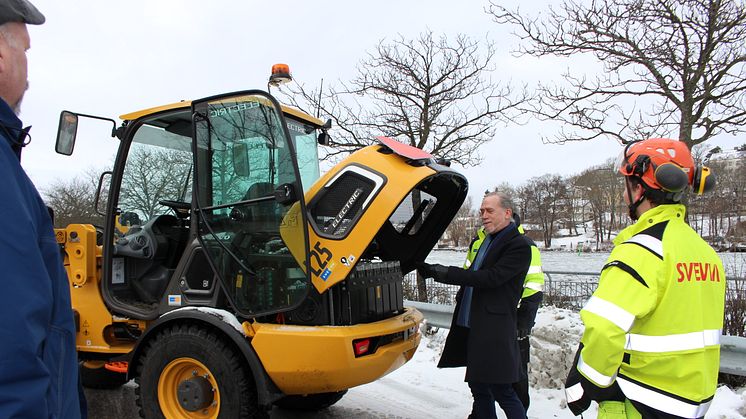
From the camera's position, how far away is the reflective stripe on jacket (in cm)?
180

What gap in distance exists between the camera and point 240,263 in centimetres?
356

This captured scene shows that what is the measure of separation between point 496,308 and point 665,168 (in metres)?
1.90

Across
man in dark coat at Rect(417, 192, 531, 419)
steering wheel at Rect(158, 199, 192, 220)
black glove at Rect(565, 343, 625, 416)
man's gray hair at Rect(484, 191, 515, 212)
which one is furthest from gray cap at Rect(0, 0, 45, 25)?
man's gray hair at Rect(484, 191, 515, 212)

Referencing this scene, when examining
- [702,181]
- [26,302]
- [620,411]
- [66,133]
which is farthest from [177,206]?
[702,181]

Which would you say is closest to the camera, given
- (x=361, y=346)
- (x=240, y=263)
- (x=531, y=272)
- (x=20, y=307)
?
(x=20, y=307)

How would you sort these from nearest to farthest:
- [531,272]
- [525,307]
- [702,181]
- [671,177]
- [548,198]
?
[671,177] < [702,181] < [525,307] < [531,272] < [548,198]

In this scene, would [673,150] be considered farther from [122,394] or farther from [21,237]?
[122,394]

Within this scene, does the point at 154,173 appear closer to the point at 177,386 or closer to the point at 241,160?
the point at 241,160

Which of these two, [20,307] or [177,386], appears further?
[177,386]

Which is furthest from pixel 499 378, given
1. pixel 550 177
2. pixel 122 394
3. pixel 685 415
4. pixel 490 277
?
pixel 550 177

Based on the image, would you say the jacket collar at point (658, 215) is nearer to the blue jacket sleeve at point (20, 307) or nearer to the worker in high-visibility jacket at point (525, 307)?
the blue jacket sleeve at point (20, 307)

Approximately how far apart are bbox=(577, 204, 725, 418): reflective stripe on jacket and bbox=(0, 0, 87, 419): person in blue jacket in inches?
65.4

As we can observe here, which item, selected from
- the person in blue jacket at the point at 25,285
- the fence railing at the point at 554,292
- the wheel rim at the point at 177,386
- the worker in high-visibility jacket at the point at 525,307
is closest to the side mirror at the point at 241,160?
the wheel rim at the point at 177,386

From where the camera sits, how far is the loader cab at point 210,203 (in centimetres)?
349
